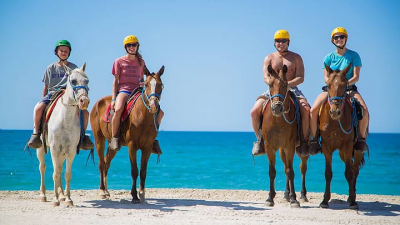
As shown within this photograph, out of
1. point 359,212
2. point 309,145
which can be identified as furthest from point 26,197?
point 359,212

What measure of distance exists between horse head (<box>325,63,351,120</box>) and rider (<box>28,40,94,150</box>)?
4.83 metres

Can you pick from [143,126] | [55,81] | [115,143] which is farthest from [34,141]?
[143,126]

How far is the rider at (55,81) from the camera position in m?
10.0

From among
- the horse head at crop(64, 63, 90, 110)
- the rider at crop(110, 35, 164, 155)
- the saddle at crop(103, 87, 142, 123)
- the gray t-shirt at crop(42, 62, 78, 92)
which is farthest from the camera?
the rider at crop(110, 35, 164, 155)

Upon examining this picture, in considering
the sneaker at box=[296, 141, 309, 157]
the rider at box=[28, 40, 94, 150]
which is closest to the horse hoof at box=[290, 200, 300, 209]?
the sneaker at box=[296, 141, 309, 157]

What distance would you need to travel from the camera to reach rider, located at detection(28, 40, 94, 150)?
32.9 feet

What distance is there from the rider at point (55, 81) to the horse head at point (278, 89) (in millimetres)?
3782

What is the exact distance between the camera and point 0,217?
828cm

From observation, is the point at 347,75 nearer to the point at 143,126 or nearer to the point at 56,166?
the point at 143,126

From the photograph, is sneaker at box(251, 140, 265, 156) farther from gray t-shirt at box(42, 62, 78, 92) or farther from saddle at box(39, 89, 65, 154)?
gray t-shirt at box(42, 62, 78, 92)

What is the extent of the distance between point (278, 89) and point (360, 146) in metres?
2.04

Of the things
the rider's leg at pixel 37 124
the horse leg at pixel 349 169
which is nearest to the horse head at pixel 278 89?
the horse leg at pixel 349 169

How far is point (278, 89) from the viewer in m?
9.24

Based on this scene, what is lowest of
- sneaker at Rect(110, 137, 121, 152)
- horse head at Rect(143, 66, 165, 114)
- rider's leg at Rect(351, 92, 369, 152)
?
sneaker at Rect(110, 137, 121, 152)
